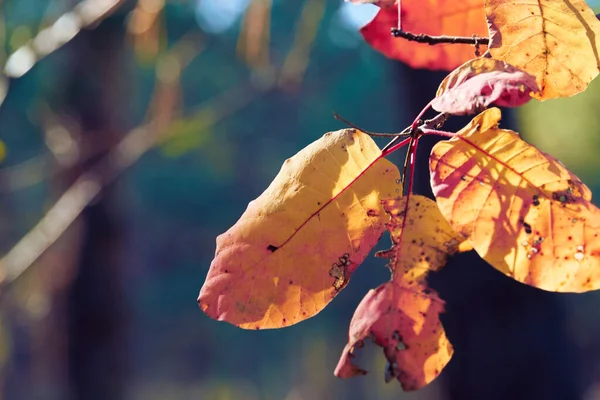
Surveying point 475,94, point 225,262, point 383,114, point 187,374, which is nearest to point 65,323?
point 225,262

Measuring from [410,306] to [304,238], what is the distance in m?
0.09

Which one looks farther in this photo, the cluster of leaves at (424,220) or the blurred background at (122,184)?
the blurred background at (122,184)

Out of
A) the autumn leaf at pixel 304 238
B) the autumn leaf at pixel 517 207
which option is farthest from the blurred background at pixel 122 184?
the autumn leaf at pixel 517 207

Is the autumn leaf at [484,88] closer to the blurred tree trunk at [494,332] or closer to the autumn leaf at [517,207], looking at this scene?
the autumn leaf at [517,207]

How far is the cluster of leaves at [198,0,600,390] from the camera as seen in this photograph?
41 cm

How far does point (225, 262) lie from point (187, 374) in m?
11.1

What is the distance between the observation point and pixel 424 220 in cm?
46

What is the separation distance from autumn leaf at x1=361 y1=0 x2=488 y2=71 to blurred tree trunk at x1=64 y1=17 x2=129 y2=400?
7.86 feet

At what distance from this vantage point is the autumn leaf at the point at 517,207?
40 centimetres

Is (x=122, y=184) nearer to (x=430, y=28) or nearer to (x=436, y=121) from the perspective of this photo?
(x=430, y=28)

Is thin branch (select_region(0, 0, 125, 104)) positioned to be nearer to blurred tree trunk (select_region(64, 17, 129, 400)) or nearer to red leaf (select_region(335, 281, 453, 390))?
red leaf (select_region(335, 281, 453, 390))

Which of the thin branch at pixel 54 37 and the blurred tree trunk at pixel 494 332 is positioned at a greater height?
the thin branch at pixel 54 37

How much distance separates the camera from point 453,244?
458mm

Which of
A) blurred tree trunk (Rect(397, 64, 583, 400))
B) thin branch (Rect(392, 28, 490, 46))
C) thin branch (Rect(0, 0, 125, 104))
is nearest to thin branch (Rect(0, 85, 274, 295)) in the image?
thin branch (Rect(0, 0, 125, 104))
